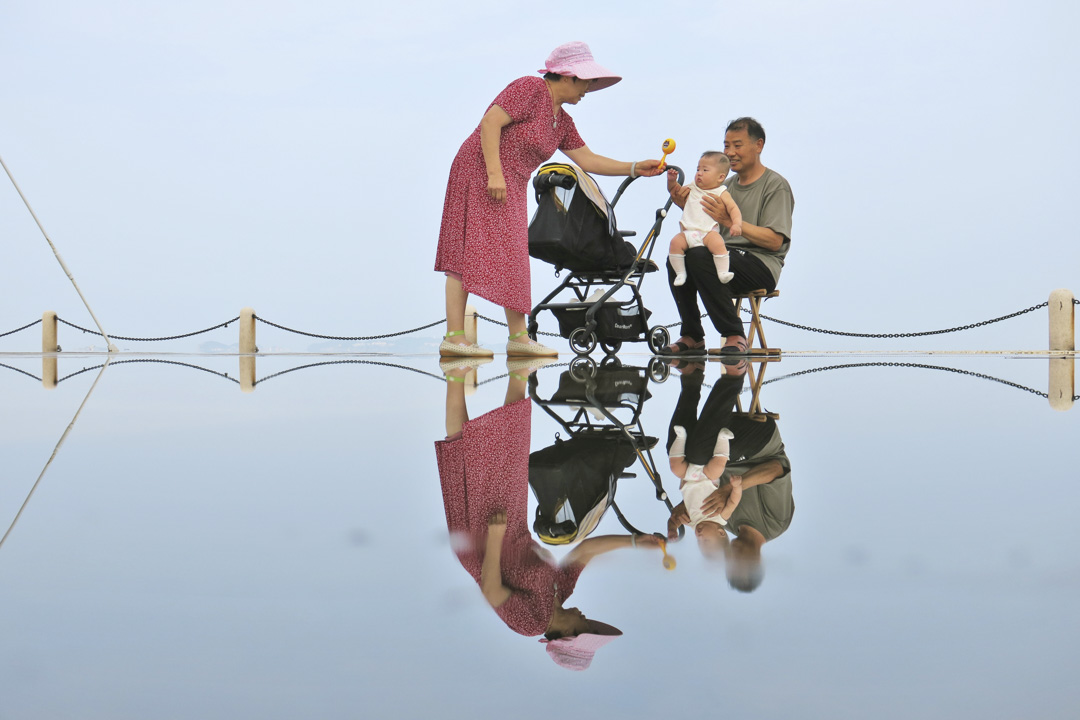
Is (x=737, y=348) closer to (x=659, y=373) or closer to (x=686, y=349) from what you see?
(x=686, y=349)

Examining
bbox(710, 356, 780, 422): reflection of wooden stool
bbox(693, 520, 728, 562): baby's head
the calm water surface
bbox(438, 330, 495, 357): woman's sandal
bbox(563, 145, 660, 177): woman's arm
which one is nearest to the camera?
the calm water surface

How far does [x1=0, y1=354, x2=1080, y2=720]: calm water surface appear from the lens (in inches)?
18.0

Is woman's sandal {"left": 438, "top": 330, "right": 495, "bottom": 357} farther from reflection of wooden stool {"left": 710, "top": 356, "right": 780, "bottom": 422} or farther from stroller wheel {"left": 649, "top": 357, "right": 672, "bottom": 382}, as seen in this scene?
reflection of wooden stool {"left": 710, "top": 356, "right": 780, "bottom": 422}

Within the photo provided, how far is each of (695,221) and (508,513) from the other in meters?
3.74

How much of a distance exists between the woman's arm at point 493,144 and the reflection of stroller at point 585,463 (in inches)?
88.4

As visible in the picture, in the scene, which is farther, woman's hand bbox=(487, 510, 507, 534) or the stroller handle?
the stroller handle

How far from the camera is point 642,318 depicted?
476 cm

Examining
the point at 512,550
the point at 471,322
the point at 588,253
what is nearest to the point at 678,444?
the point at 512,550

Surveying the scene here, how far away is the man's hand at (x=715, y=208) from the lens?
4.38 m

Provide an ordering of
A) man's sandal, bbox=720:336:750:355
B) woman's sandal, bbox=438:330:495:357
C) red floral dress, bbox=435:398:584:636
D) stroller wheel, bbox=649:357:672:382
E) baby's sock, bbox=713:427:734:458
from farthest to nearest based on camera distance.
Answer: woman's sandal, bbox=438:330:495:357 → man's sandal, bbox=720:336:750:355 → stroller wheel, bbox=649:357:672:382 → baby's sock, bbox=713:427:734:458 → red floral dress, bbox=435:398:584:636

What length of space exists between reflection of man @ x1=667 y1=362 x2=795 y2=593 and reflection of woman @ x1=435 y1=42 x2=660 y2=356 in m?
2.97

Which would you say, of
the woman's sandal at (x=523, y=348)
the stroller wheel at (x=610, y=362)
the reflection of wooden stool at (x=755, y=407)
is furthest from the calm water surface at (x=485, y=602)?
the woman's sandal at (x=523, y=348)

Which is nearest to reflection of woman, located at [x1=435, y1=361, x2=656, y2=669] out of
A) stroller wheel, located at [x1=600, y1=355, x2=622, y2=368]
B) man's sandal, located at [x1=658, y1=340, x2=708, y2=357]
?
stroller wheel, located at [x1=600, y1=355, x2=622, y2=368]

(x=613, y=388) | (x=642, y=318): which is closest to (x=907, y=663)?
(x=613, y=388)
